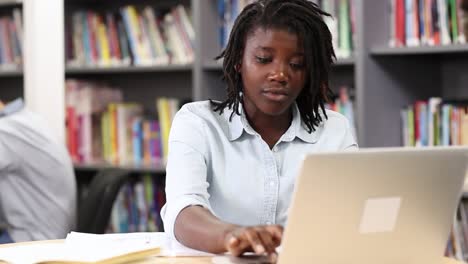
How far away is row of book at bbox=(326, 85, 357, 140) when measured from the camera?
315 cm

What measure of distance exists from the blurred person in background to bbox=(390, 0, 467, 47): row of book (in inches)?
50.2

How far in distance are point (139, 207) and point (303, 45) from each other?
2.21 m

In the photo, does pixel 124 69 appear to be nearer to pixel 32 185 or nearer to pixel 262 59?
pixel 32 185

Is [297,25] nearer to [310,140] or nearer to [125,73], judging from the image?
[310,140]

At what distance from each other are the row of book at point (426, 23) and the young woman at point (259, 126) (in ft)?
3.97

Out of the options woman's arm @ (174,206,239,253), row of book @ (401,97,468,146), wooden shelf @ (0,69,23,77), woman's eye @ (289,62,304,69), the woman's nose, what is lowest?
woman's arm @ (174,206,239,253)

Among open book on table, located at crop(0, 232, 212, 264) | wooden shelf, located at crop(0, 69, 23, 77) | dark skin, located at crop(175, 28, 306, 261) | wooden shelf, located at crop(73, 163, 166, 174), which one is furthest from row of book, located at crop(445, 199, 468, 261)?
wooden shelf, located at crop(0, 69, 23, 77)

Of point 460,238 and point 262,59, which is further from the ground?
point 262,59

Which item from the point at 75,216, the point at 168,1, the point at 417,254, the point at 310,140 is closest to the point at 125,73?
the point at 168,1

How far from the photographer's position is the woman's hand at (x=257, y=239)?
1.25 meters

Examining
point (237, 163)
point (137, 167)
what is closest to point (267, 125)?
point (237, 163)

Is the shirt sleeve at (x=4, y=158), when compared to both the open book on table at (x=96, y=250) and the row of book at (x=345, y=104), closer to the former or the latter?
the open book on table at (x=96, y=250)

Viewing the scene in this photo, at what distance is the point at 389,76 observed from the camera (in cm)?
308

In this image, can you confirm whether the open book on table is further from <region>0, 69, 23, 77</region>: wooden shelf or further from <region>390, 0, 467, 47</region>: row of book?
<region>0, 69, 23, 77</region>: wooden shelf
